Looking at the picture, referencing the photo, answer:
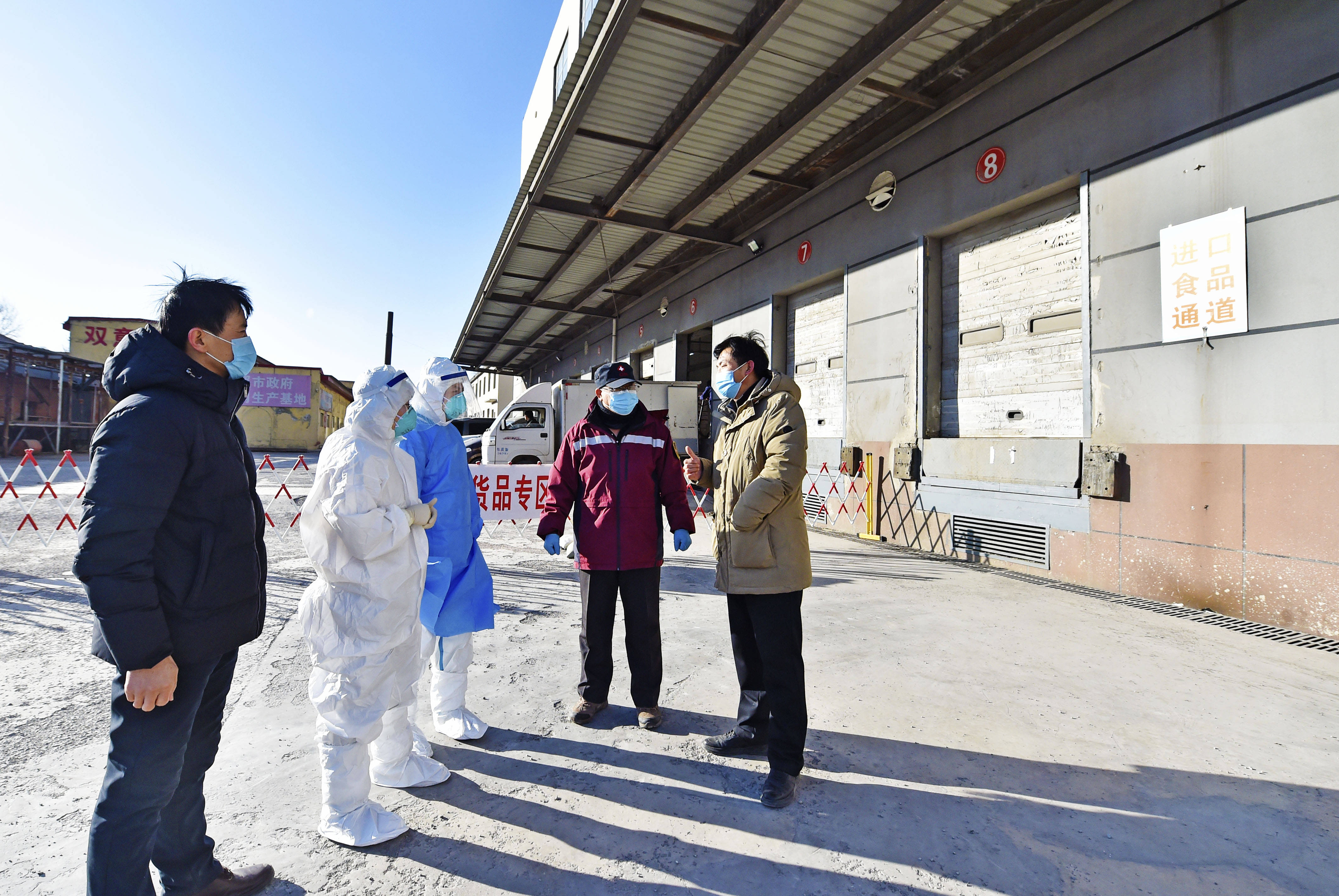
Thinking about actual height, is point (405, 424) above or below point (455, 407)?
below

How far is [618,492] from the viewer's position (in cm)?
343

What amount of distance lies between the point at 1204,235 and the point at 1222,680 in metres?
4.03

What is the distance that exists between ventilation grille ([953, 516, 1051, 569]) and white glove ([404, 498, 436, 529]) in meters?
6.97

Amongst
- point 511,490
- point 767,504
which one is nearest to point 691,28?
point 511,490

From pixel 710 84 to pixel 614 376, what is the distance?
6.54 m

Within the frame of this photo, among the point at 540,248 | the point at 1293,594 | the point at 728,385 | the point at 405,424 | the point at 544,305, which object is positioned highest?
the point at 540,248

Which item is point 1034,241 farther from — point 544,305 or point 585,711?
point 544,305

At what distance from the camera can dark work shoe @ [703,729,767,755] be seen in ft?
10.0

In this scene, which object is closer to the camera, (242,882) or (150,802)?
(150,802)

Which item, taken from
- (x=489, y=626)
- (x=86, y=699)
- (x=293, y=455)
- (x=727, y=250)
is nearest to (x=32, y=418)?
(x=293, y=455)

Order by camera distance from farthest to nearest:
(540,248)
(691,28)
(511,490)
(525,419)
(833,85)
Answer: (540,248) < (525,419) < (833,85) < (511,490) < (691,28)

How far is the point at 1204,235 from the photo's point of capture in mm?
5598

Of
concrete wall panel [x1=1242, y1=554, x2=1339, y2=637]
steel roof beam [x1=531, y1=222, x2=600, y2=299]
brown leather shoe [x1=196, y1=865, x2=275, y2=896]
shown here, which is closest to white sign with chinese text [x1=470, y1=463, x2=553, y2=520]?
brown leather shoe [x1=196, y1=865, x2=275, y2=896]

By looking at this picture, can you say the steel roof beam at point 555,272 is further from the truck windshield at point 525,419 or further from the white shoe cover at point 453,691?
the white shoe cover at point 453,691
